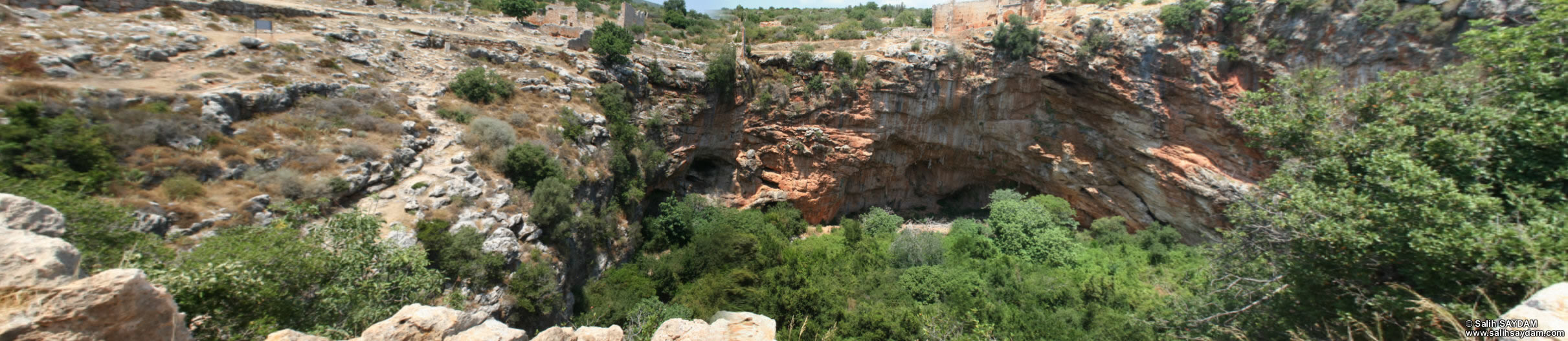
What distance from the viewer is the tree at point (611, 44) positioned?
18.3 m

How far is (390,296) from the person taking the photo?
262 inches

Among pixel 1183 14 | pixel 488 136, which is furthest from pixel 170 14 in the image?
pixel 1183 14

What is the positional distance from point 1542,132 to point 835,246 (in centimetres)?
1632

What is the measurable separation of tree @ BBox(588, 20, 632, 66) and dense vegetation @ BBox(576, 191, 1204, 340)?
5512 millimetres

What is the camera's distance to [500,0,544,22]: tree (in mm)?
21375

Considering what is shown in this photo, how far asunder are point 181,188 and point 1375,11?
27.7 meters

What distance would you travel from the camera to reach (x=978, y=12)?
21.9 metres

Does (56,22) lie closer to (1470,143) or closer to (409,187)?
(409,187)

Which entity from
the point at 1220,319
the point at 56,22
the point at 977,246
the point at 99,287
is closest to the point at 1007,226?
the point at 977,246

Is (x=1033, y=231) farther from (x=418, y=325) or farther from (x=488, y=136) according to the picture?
(x=418, y=325)

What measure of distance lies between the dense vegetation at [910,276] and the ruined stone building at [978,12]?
719 centimetres

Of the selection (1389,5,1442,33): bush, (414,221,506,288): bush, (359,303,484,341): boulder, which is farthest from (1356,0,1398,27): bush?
(414,221,506,288): bush

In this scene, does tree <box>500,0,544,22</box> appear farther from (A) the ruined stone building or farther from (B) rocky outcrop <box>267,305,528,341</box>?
(B) rocky outcrop <box>267,305,528,341</box>

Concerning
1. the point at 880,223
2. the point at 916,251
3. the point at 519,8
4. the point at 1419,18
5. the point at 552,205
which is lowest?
the point at 880,223
